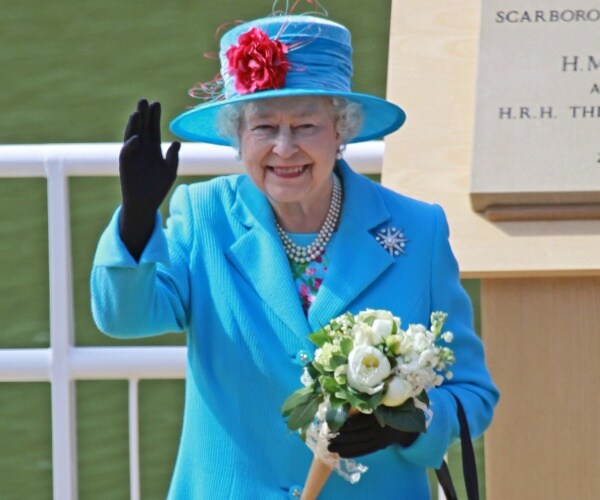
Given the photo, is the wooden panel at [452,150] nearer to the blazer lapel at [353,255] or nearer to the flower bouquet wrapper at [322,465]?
the blazer lapel at [353,255]

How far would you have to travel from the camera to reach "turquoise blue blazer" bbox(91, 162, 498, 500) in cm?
290

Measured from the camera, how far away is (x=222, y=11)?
633 cm

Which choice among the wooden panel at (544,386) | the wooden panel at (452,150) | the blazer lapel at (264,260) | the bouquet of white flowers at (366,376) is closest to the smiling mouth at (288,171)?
the blazer lapel at (264,260)

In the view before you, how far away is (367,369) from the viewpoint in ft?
8.54

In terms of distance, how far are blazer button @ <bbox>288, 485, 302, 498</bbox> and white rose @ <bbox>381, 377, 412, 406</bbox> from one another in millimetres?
357

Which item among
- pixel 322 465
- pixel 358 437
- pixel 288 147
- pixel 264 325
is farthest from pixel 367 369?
pixel 288 147

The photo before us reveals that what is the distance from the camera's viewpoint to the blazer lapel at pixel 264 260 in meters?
2.93

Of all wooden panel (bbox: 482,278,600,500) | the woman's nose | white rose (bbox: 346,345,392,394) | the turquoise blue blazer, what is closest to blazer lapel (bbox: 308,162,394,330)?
the turquoise blue blazer

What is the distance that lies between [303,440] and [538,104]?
1.37 meters

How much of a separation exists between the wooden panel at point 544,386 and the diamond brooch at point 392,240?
2.71 ft

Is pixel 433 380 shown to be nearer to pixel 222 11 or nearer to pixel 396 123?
pixel 396 123

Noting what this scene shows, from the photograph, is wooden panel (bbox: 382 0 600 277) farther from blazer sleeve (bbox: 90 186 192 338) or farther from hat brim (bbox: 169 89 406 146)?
blazer sleeve (bbox: 90 186 192 338)

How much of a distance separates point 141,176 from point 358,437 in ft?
1.94

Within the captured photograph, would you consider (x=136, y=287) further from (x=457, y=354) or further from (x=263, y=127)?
(x=457, y=354)
